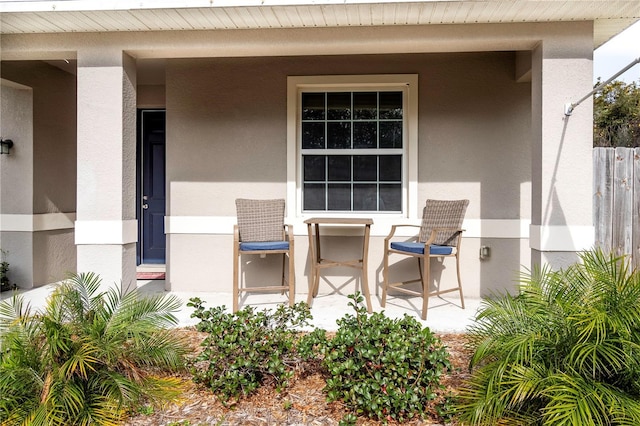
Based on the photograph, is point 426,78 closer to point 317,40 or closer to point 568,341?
point 317,40

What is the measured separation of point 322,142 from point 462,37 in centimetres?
185

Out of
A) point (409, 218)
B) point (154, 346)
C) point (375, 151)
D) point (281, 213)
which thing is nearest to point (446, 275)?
point (409, 218)

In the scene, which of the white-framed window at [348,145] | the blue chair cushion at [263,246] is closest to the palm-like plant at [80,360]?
the blue chair cushion at [263,246]

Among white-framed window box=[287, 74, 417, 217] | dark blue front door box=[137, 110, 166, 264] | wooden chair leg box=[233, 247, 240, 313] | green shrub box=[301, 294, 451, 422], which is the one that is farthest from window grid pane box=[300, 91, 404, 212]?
green shrub box=[301, 294, 451, 422]

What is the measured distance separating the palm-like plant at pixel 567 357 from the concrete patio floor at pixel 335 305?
1.30m

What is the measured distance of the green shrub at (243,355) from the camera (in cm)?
241

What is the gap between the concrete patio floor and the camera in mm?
3749

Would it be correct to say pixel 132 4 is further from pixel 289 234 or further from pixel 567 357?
pixel 567 357


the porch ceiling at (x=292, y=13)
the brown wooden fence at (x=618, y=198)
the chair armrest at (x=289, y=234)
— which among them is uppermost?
the porch ceiling at (x=292, y=13)

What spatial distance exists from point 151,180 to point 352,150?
9.66 ft

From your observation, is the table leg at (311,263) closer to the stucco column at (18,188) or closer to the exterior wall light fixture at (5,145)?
the stucco column at (18,188)

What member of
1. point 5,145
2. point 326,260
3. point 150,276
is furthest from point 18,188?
point 326,260

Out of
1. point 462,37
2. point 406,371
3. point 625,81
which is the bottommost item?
point 406,371

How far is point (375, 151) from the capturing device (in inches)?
188
